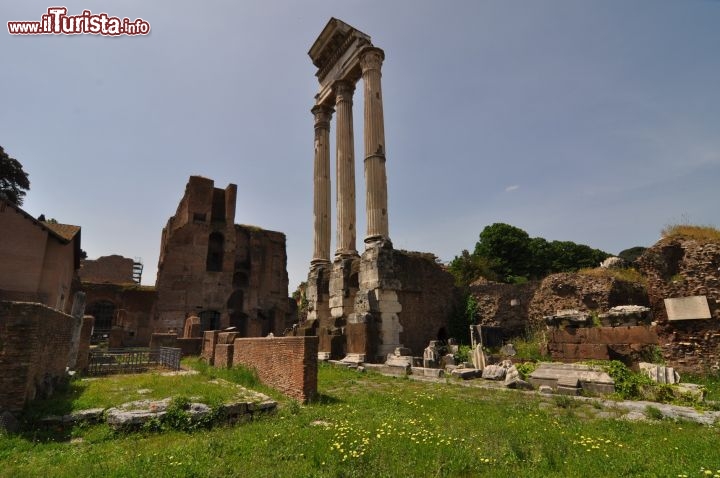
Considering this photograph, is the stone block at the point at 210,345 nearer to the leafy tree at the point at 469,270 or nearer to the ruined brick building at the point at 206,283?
the ruined brick building at the point at 206,283

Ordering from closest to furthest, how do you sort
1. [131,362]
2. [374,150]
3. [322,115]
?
[131,362]
[374,150]
[322,115]

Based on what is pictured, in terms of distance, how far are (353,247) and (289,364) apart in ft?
30.0

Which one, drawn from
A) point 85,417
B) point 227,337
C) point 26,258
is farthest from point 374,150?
point 26,258

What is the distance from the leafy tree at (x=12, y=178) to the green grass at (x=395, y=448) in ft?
112

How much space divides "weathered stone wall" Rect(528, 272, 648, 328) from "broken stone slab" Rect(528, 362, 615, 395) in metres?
6.18

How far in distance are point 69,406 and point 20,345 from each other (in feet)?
3.82

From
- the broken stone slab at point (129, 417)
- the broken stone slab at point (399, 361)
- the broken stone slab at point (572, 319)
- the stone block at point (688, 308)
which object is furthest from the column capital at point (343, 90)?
the broken stone slab at point (129, 417)

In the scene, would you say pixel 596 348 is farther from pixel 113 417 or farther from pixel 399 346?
pixel 113 417

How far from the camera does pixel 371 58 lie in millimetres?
16781

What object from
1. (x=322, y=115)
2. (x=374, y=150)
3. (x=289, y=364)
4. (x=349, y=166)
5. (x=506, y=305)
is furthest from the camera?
(x=322, y=115)

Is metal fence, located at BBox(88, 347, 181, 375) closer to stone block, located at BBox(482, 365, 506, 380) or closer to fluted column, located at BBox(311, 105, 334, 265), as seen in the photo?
fluted column, located at BBox(311, 105, 334, 265)

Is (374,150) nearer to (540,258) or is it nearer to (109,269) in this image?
(540,258)

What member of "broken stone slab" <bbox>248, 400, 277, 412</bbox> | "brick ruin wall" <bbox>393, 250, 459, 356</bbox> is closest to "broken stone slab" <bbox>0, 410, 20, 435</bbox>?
"broken stone slab" <bbox>248, 400, 277, 412</bbox>

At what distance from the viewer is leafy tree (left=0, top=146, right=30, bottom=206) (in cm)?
2944
